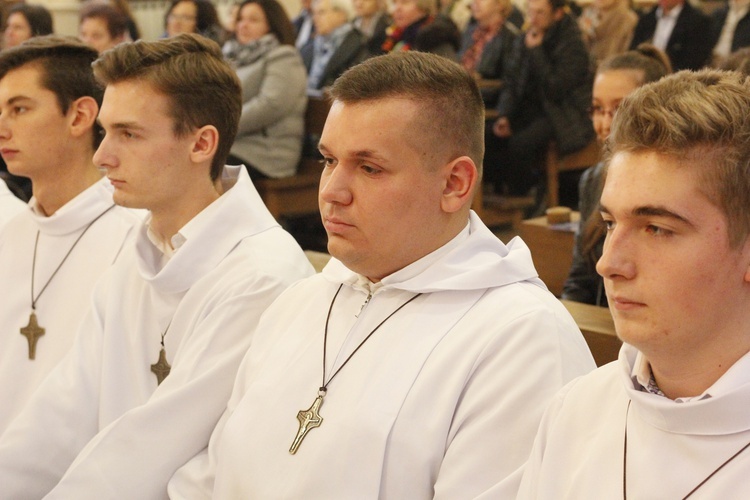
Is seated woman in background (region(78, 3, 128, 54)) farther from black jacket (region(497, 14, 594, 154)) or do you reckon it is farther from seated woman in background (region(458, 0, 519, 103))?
black jacket (region(497, 14, 594, 154))

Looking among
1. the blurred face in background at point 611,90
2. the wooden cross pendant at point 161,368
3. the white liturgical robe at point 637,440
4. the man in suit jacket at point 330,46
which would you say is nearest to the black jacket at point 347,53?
the man in suit jacket at point 330,46

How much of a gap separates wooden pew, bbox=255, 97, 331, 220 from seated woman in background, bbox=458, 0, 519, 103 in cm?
122

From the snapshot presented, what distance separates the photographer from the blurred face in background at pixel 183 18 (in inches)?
336

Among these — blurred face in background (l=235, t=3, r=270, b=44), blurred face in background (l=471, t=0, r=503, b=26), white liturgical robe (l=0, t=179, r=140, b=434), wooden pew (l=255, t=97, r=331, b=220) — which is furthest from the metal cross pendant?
blurred face in background (l=471, t=0, r=503, b=26)

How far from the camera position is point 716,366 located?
1.67 metres

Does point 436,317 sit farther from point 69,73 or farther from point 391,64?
point 69,73

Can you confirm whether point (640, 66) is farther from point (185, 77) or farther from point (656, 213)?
point (656, 213)

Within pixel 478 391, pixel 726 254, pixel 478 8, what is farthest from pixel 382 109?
pixel 478 8

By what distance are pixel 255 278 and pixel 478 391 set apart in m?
0.96

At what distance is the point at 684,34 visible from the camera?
320 inches

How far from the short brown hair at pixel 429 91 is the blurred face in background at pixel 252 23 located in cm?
526

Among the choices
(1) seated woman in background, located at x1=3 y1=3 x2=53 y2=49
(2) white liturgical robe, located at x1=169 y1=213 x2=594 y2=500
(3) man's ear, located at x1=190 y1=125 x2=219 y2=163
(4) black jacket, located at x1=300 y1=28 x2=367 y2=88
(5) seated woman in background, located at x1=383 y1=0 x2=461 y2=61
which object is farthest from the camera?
(4) black jacket, located at x1=300 y1=28 x2=367 y2=88

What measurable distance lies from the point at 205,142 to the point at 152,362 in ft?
2.31

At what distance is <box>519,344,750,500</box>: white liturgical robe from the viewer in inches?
63.8
